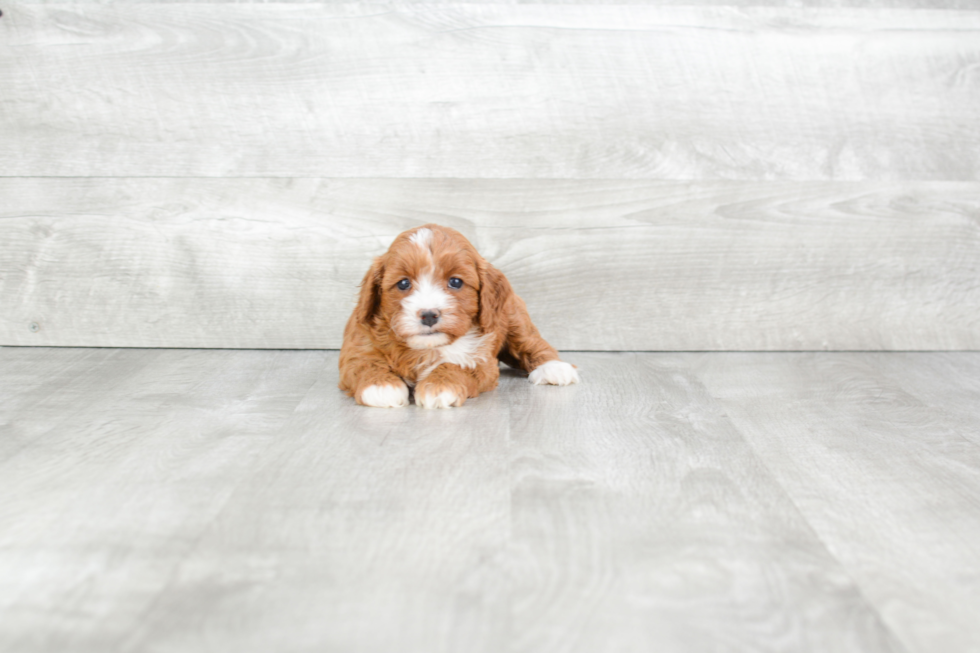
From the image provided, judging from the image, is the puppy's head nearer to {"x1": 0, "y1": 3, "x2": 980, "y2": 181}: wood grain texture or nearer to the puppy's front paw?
the puppy's front paw

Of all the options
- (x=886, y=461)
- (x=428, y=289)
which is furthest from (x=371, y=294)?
(x=886, y=461)

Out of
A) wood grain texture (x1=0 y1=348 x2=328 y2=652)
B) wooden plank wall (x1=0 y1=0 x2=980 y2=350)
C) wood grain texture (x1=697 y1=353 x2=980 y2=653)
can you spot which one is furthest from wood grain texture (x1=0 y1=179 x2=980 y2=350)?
wood grain texture (x1=0 y1=348 x2=328 y2=652)

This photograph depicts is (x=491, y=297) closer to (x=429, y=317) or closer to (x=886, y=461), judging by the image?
(x=429, y=317)

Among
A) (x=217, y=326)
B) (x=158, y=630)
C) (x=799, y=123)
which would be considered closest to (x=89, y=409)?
(x=217, y=326)

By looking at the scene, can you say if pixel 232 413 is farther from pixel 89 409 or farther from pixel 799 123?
pixel 799 123

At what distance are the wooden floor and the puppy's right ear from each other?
234 mm

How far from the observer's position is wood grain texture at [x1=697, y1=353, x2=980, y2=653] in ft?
3.37

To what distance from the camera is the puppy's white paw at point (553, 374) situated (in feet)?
6.72

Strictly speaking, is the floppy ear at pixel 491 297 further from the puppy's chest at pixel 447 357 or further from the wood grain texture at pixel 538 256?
the wood grain texture at pixel 538 256

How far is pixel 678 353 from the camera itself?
8.29ft

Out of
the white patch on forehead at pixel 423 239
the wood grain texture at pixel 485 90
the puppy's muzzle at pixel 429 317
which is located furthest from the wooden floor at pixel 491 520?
the wood grain texture at pixel 485 90

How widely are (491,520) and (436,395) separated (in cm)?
61

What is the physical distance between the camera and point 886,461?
4.91 feet

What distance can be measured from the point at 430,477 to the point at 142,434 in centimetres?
65
